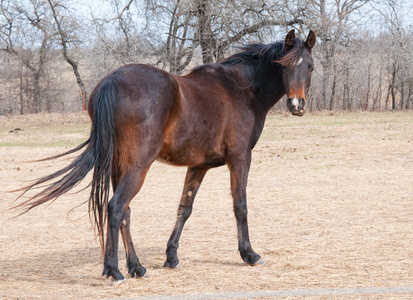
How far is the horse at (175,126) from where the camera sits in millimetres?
3932

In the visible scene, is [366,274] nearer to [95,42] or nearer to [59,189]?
[59,189]

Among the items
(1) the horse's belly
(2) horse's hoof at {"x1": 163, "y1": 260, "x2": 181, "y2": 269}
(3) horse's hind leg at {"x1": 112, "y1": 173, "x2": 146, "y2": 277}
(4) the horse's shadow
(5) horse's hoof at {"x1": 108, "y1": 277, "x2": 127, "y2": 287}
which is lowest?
(4) the horse's shadow

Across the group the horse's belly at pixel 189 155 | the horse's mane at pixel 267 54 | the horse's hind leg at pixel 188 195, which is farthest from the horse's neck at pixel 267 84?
the horse's hind leg at pixel 188 195

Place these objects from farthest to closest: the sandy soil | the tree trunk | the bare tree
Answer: the bare tree → the tree trunk → the sandy soil

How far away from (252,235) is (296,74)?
218 centimetres

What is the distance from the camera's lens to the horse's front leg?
15.5 ft

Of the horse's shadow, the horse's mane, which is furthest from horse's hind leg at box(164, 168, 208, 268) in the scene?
the horse's mane

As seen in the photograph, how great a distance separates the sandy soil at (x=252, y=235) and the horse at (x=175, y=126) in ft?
1.26

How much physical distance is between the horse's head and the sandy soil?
5.18 ft

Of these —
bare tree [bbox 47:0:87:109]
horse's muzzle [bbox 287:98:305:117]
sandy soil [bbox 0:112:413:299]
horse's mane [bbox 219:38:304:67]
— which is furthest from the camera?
bare tree [bbox 47:0:87:109]

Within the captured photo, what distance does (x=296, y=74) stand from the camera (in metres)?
4.75

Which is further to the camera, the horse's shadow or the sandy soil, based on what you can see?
the horse's shadow

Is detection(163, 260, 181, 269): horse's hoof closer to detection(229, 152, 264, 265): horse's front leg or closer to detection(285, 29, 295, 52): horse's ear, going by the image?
detection(229, 152, 264, 265): horse's front leg

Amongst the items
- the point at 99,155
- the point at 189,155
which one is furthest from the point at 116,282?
the point at 189,155
